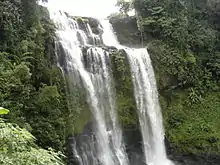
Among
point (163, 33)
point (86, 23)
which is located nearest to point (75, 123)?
point (86, 23)

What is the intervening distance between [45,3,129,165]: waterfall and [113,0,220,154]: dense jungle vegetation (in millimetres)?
2457

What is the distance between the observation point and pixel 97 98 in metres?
13.6

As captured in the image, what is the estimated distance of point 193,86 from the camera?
16.4 metres

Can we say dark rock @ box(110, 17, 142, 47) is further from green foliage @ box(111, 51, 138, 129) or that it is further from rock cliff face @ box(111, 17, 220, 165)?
green foliage @ box(111, 51, 138, 129)

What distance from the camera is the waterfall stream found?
13.1m

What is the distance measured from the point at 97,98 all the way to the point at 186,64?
16.6 feet

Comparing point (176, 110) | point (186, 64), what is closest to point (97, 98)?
point (176, 110)

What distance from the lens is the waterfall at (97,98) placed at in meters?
12.8

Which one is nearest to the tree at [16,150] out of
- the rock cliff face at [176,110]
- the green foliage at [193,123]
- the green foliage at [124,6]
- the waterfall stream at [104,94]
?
the waterfall stream at [104,94]

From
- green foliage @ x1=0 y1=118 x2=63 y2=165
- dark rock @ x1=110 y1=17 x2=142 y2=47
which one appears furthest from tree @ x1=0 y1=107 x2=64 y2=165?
dark rock @ x1=110 y1=17 x2=142 y2=47

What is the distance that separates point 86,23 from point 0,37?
574 cm

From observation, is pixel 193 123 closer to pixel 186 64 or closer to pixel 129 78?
pixel 186 64

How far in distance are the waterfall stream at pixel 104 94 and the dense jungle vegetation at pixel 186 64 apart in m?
0.62

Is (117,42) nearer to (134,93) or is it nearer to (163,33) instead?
(163,33)
